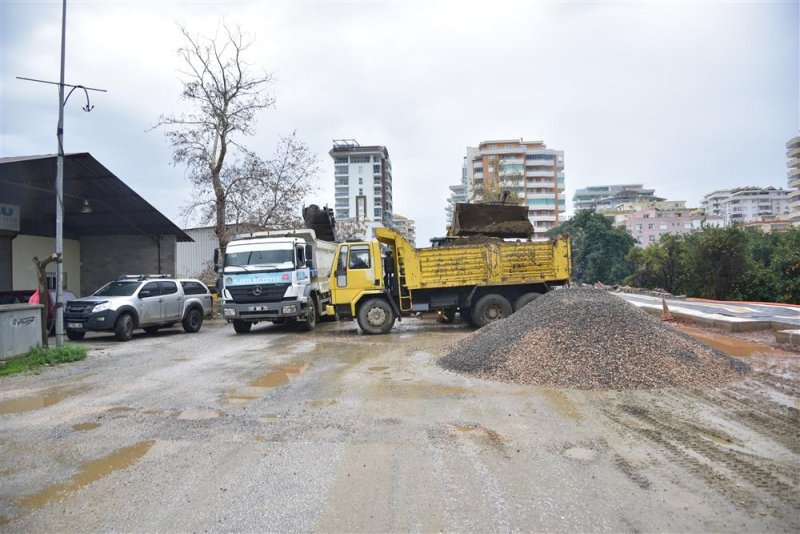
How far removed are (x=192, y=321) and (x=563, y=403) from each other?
1348 centimetres

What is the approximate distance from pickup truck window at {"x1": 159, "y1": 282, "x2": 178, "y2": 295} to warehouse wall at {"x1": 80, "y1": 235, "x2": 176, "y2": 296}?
10.4 meters

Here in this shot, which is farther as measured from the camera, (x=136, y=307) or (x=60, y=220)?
(x=136, y=307)

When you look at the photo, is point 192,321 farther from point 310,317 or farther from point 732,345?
point 732,345

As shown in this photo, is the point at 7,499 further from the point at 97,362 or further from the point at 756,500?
the point at 97,362

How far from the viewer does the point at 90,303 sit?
14.1m

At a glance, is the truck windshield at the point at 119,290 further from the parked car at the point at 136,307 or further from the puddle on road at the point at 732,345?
the puddle on road at the point at 732,345

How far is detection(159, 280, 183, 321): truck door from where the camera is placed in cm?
1573

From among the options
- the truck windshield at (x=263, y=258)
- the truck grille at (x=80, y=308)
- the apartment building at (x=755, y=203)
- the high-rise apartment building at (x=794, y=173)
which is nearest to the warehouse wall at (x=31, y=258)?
the truck grille at (x=80, y=308)

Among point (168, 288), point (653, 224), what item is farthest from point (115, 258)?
point (653, 224)

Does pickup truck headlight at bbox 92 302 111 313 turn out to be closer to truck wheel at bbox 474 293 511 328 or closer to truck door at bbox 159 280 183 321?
truck door at bbox 159 280 183 321

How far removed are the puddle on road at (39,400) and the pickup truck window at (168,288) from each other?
7.97 meters

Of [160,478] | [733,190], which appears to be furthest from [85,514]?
[733,190]

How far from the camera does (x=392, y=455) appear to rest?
481 centimetres

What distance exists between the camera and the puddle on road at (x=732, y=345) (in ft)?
33.3
